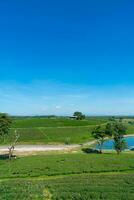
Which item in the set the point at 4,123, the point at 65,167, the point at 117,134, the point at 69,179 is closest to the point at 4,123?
the point at 4,123

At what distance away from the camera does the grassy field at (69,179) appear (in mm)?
35438

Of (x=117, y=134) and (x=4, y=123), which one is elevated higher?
(x=4, y=123)

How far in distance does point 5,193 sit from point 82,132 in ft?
368

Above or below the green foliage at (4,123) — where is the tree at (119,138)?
below

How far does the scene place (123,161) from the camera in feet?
192

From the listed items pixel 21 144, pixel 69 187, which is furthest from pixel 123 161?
pixel 21 144

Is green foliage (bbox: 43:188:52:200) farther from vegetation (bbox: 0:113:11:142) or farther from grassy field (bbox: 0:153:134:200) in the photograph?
vegetation (bbox: 0:113:11:142)

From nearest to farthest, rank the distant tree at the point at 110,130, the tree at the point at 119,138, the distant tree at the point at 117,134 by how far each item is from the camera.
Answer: the tree at the point at 119,138 < the distant tree at the point at 117,134 < the distant tree at the point at 110,130

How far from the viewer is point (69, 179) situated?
146 ft

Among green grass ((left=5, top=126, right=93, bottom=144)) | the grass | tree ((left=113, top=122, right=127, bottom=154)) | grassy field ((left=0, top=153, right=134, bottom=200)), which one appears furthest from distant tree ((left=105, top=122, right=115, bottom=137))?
the grass

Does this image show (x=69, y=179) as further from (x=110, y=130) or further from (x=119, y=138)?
(x=110, y=130)

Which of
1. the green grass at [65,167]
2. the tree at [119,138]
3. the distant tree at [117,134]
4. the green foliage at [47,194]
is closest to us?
the green foliage at [47,194]

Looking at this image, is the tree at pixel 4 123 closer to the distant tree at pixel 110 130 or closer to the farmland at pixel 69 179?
the farmland at pixel 69 179

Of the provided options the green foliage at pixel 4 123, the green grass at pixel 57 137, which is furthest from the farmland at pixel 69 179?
the green grass at pixel 57 137
